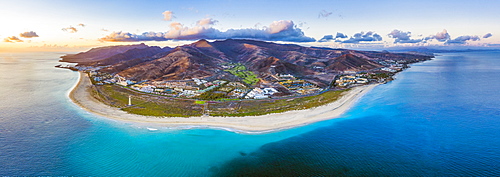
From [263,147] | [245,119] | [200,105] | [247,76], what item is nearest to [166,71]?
[247,76]

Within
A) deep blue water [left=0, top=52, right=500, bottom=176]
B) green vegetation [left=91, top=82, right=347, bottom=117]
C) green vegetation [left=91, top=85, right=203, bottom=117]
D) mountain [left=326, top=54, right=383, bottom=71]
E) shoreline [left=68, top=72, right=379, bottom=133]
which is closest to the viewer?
deep blue water [left=0, top=52, right=500, bottom=176]

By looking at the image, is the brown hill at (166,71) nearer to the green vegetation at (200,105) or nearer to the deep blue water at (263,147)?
the green vegetation at (200,105)

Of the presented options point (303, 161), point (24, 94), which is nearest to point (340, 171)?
point (303, 161)

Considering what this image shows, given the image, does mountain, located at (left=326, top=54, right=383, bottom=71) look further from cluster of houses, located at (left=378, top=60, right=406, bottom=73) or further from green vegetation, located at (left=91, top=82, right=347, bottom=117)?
green vegetation, located at (left=91, top=82, right=347, bottom=117)

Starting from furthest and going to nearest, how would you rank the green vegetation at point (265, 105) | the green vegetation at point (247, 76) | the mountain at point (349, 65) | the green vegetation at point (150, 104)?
1. the mountain at point (349, 65)
2. the green vegetation at point (247, 76)
3. the green vegetation at point (265, 105)
4. the green vegetation at point (150, 104)

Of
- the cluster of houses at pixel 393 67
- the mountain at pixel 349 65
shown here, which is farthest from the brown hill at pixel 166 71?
the cluster of houses at pixel 393 67

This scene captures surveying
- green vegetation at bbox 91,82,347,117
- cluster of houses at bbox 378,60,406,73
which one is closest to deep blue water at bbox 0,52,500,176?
green vegetation at bbox 91,82,347,117

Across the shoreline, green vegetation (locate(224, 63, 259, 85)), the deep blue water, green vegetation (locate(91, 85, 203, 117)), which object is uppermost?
green vegetation (locate(224, 63, 259, 85))

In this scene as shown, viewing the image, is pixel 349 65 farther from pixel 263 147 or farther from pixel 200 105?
pixel 263 147
